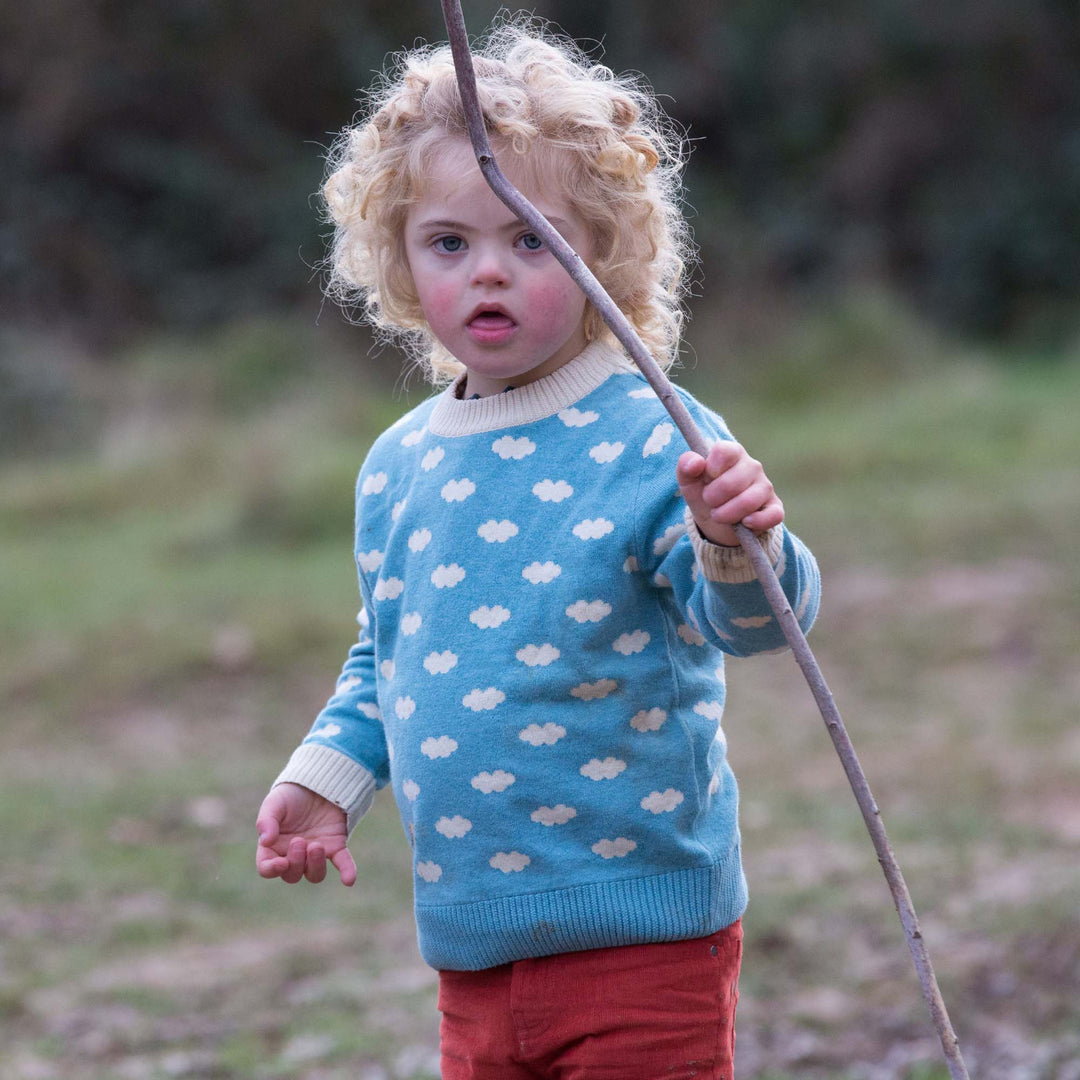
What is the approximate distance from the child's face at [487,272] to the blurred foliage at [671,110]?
13.3 m

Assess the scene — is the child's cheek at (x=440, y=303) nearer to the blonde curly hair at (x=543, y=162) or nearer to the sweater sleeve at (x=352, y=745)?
the blonde curly hair at (x=543, y=162)

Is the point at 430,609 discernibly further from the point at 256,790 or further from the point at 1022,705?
the point at 1022,705

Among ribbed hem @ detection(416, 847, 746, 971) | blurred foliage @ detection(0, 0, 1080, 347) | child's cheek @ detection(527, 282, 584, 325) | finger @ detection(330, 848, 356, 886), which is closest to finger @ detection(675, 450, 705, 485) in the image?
child's cheek @ detection(527, 282, 584, 325)

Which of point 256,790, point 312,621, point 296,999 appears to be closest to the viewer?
point 296,999

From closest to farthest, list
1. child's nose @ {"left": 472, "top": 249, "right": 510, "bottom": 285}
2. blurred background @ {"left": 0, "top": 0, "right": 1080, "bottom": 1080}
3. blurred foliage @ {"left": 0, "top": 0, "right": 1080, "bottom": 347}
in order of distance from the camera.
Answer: child's nose @ {"left": 472, "top": 249, "right": 510, "bottom": 285}
blurred background @ {"left": 0, "top": 0, "right": 1080, "bottom": 1080}
blurred foliage @ {"left": 0, "top": 0, "right": 1080, "bottom": 347}

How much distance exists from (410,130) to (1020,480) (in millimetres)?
6481

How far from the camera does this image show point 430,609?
1687 mm

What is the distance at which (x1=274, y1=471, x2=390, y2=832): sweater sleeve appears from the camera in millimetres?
1814

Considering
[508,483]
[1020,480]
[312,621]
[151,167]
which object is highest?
[151,167]

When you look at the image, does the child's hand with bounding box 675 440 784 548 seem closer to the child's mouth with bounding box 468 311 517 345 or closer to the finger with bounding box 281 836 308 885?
the child's mouth with bounding box 468 311 517 345

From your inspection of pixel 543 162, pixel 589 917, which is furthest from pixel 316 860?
pixel 543 162

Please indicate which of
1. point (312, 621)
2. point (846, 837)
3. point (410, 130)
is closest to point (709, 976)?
point (410, 130)

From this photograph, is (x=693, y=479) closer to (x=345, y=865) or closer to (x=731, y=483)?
(x=731, y=483)

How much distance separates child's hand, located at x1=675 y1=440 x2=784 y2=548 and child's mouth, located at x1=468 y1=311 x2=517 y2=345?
36 centimetres
